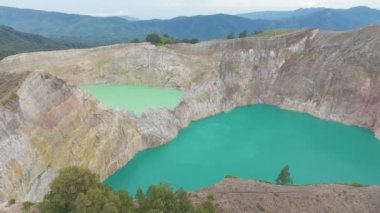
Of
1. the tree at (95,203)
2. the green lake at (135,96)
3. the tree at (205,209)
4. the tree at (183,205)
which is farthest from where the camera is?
the green lake at (135,96)

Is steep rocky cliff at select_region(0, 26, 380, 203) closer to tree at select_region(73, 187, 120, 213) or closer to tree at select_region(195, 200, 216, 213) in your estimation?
tree at select_region(73, 187, 120, 213)

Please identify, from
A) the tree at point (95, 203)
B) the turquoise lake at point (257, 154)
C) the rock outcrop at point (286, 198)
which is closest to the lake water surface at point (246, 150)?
the turquoise lake at point (257, 154)

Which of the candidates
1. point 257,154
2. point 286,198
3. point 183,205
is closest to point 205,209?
point 183,205

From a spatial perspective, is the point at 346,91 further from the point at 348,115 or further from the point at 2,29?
the point at 2,29

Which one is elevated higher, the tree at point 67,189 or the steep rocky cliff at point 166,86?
the tree at point 67,189

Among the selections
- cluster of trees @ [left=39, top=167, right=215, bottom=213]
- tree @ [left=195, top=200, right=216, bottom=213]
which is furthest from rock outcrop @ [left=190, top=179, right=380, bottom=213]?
cluster of trees @ [left=39, top=167, right=215, bottom=213]

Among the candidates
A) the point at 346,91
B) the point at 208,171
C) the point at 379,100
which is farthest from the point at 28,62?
the point at 379,100

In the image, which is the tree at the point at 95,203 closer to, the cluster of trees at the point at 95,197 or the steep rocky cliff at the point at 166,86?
the cluster of trees at the point at 95,197
